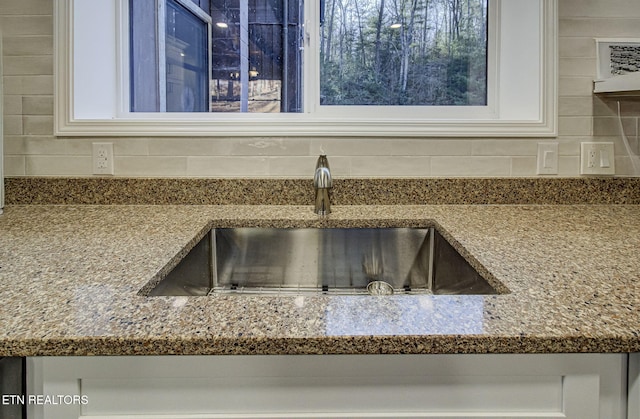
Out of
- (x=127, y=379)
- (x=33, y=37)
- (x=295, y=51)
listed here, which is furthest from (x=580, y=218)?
(x=33, y=37)

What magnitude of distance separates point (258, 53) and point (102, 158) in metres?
0.65

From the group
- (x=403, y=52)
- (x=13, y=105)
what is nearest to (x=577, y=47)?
(x=403, y=52)

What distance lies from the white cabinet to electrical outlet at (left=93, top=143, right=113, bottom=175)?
1039mm

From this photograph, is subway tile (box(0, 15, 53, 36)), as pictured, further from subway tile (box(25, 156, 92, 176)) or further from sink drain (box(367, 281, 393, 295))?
sink drain (box(367, 281, 393, 295))

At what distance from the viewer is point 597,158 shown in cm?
147

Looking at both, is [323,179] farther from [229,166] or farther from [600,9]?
[600,9]

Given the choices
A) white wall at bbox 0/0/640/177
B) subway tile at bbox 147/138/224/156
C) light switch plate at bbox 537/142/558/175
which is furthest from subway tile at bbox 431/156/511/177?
subway tile at bbox 147/138/224/156

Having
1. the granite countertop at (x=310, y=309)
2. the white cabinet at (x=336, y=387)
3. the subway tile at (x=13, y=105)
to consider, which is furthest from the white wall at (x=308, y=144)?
the white cabinet at (x=336, y=387)

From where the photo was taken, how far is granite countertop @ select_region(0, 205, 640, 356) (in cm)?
52

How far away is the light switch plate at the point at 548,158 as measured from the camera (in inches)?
58.0

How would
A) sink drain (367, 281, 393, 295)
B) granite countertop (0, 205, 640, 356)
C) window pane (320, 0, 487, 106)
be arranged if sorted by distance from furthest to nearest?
window pane (320, 0, 487, 106) < sink drain (367, 281, 393, 295) < granite countertop (0, 205, 640, 356)

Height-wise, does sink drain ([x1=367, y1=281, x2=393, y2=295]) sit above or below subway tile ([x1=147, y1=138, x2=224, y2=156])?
below

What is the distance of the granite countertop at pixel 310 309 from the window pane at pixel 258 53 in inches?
30.5

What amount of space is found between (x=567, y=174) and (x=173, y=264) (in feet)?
4.25
